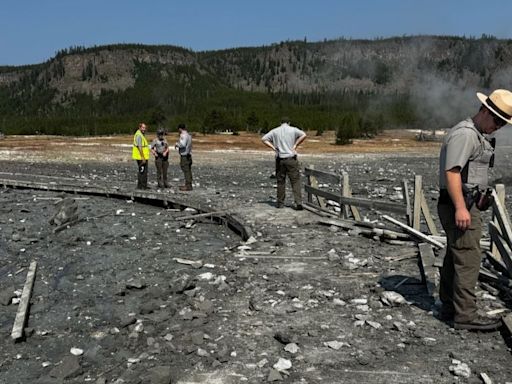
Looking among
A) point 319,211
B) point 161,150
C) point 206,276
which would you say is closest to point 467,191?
point 206,276

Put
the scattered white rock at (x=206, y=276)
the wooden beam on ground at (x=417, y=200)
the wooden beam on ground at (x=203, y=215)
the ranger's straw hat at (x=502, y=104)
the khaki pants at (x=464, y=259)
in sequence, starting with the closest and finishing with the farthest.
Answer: the ranger's straw hat at (x=502, y=104), the khaki pants at (x=464, y=259), the scattered white rock at (x=206, y=276), the wooden beam on ground at (x=417, y=200), the wooden beam on ground at (x=203, y=215)

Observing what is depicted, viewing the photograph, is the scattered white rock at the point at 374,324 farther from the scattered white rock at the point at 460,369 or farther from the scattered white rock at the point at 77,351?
the scattered white rock at the point at 77,351

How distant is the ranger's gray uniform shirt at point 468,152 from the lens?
199 inches

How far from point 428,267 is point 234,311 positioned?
8.60ft

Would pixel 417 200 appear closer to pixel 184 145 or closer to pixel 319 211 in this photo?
pixel 319 211

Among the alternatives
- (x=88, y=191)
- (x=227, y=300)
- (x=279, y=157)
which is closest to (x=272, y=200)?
(x=279, y=157)

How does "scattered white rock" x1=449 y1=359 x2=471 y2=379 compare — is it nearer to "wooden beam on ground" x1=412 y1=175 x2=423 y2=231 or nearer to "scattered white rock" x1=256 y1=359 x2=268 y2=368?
"scattered white rock" x1=256 y1=359 x2=268 y2=368

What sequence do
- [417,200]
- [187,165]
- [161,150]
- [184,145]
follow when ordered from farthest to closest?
1. [161,150]
2. [187,165]
3. [184,145]
4. [417,200]

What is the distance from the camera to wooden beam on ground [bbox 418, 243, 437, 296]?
6.54 meters

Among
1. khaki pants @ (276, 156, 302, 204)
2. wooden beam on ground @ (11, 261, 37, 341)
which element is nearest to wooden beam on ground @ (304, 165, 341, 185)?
khaki pants @ (276, 156, 302, 204)

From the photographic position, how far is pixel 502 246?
671 centimetres

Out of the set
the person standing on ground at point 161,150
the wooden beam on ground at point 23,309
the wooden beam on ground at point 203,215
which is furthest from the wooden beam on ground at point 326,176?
the wooden beam on ground at point 23,309

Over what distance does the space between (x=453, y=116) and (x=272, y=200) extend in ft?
30.7

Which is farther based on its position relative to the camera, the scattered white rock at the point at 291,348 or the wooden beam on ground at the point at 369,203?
the wooden beam on ground at the point at 369,203
